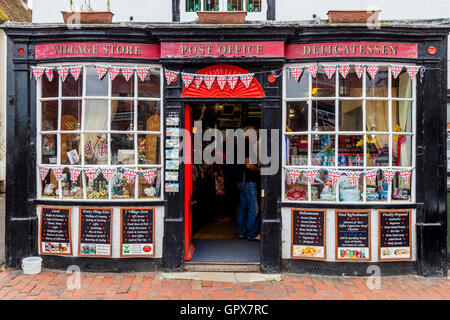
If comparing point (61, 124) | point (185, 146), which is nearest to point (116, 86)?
point (61, 124)

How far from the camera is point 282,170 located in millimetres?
5574

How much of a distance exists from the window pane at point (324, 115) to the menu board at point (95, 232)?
3.69 m

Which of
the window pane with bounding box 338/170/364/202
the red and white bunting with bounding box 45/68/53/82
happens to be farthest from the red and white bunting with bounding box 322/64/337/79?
the red and white bunting with bounding box 45/68/53/82

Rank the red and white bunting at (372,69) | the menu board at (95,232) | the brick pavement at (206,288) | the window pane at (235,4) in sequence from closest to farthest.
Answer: the brick pavement at (206,288), the red and white bunting at (372,69), the menu board at (95,232), the window pane at (235,4)

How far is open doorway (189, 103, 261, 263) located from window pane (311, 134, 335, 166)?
178cm

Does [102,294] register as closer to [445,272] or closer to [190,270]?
[190,270]

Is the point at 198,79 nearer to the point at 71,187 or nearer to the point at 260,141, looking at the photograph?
the point at 260,141

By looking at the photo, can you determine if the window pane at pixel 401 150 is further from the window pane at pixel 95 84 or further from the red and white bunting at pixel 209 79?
the window pane at pixel 95 84

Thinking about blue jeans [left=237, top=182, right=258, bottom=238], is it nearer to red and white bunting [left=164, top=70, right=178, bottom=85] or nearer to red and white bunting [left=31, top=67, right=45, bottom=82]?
red and white bunting [left=164, top=70, right=178, bottom=85]

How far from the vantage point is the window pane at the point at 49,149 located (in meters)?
5.70

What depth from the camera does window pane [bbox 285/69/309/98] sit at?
5605 mm

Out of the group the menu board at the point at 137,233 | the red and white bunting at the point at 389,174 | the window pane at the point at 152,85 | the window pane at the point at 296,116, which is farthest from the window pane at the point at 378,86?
the menu board at the point at 137,233

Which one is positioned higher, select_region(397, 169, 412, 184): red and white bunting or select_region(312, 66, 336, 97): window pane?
select_region(312, 66, 336, 97): window pane

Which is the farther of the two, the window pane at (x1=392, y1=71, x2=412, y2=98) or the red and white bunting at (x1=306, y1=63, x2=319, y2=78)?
the window pane at (x1=392, y1=71, x2=412, y2=98)
